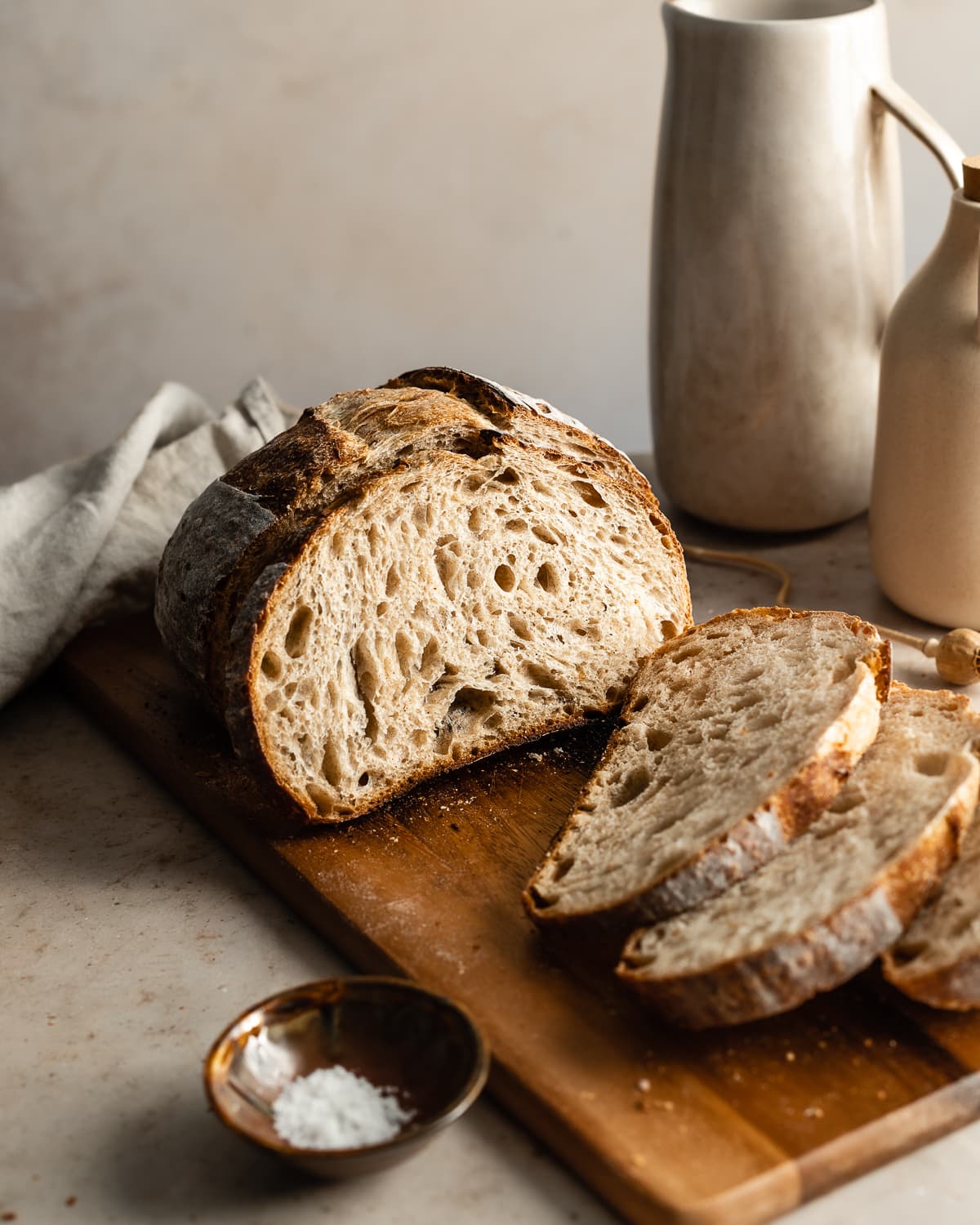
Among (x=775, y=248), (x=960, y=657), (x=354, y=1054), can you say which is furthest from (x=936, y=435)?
(x=354, y=1054)

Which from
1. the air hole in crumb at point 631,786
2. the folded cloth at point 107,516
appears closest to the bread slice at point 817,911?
the air hole in crumb at point 631,786

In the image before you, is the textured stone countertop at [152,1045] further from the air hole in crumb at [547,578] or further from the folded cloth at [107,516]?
the air hole in crumb at [547,578]

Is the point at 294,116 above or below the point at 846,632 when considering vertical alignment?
above

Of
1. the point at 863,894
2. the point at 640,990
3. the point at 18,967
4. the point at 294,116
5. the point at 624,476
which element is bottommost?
the point at 18,967

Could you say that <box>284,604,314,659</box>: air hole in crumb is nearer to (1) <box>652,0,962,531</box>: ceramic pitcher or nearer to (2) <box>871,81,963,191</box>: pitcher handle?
(1) <box>652,0,962,531</box>: ceramic pitcher

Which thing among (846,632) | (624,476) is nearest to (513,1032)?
(846,632)

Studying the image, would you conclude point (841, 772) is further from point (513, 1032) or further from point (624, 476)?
point (624, 476)

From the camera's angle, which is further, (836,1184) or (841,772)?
(841,772)
